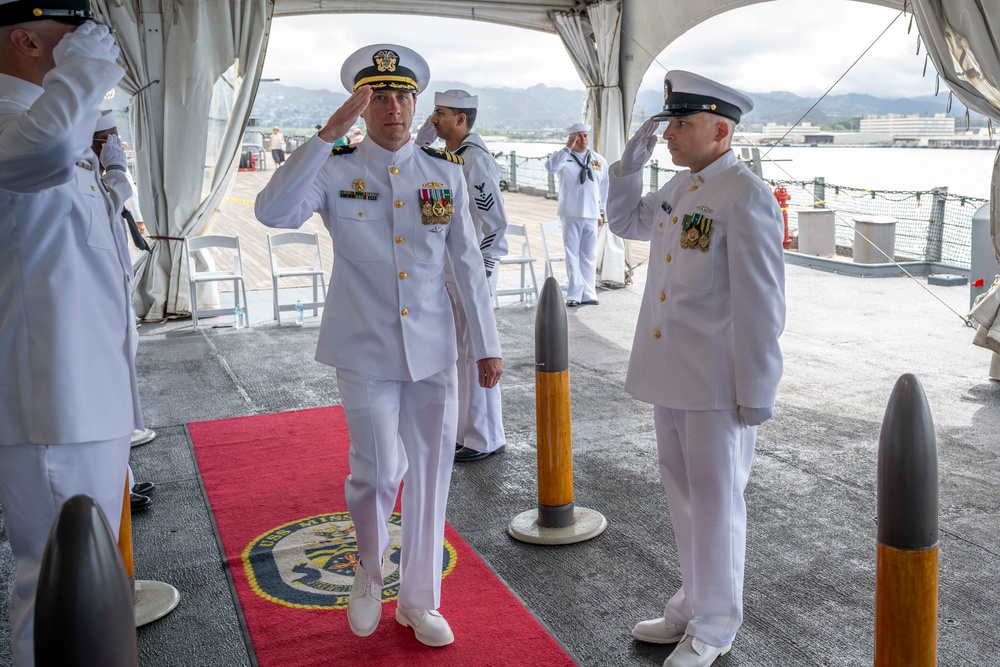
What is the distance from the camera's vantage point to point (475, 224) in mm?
5051

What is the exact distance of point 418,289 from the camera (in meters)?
2.94

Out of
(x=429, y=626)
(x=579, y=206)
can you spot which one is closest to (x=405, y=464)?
(x=429, y=626)

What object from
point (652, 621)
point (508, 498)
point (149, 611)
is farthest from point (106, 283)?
point (508, 498)

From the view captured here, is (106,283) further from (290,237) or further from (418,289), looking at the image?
(290,237)

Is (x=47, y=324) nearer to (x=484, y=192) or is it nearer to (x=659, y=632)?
(x=659, y=632)

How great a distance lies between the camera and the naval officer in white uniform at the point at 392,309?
2881 mm

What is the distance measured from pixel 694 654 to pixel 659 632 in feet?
0.83

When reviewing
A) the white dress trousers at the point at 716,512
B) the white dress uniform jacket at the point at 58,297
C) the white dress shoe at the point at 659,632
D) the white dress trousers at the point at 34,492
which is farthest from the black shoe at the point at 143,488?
the white dress trousers at the point at 716,512

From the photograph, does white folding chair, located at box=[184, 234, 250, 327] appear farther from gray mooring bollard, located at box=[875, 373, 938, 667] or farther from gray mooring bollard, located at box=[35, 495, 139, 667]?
gray mooring bollard, located at box=[35, 495, 139, 667]

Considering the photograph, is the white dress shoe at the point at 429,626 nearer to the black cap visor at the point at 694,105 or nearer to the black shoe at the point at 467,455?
the black cap visor at the point at 694,105

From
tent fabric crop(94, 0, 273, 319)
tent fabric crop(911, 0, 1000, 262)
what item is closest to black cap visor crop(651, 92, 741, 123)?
tent fabric crop(911, 0, 1000, 262)

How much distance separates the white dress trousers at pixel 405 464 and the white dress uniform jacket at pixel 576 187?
283 inches

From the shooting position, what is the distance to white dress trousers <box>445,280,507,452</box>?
504 cm

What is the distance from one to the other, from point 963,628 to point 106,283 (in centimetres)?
287
